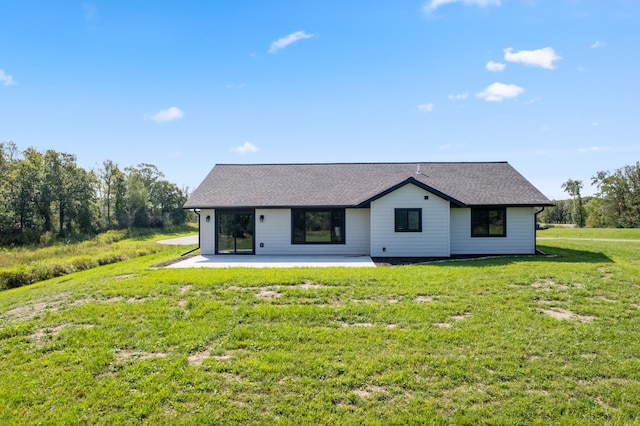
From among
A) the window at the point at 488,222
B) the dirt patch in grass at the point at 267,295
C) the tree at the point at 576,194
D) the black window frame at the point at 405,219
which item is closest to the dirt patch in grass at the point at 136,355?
the dirt patch in grass at the point at 267,295

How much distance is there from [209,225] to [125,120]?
11.6 metres

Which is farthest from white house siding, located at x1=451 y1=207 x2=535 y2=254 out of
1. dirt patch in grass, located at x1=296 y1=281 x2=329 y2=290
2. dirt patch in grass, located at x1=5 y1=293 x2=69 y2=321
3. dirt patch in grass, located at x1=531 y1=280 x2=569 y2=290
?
dirt patch in grass, located at x1=5 y1=293 x2=69 y2=321

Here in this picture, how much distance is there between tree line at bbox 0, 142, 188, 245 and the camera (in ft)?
105

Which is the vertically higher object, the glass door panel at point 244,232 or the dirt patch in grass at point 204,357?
the glass door panel at point 244,232

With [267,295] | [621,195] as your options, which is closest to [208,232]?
[267,295]

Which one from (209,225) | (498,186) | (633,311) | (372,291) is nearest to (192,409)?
(372,291)

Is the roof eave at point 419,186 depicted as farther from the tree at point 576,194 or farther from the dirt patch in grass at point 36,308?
the tree at point 576,194

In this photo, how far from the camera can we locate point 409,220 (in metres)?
14.0

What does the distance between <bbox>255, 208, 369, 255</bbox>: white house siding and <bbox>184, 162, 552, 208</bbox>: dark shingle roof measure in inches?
24.3

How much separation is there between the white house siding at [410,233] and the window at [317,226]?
71.3 inches

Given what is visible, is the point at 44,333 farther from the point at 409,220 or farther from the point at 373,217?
the point at 409,220

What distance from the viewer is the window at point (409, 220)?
45.7 ft

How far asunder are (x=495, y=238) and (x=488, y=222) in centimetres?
79

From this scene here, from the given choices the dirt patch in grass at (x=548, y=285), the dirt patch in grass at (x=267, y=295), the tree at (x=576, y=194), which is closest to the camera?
the dirt patch in grass at (x=267, y=295)
